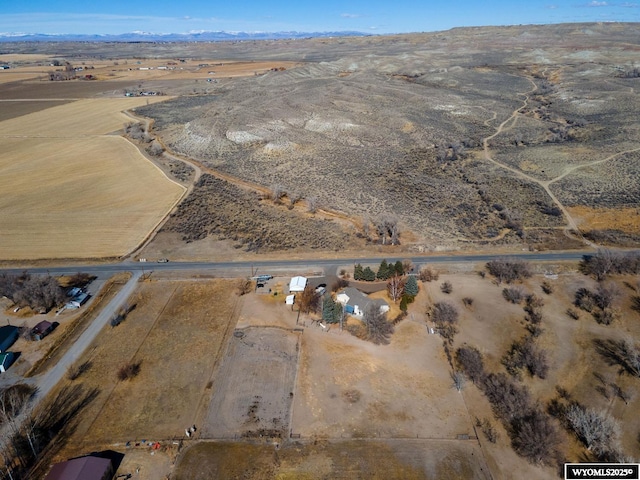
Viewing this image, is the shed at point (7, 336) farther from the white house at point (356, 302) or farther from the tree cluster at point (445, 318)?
the tree cluster at point (445, 318)

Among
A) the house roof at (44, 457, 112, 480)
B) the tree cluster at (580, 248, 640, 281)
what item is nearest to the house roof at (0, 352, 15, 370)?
the house roof at (44, 457, 112, 480)

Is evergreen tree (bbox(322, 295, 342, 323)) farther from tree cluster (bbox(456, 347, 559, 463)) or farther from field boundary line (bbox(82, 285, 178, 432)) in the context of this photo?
field boundary line (bbox(82, 285, 178, 432))

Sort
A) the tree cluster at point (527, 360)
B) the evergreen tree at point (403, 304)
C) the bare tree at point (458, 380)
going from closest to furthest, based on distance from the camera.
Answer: the bare tree at point (458, 380) → the tree cluster at point (527, 360) → the evergreen tree at point (403, 304)

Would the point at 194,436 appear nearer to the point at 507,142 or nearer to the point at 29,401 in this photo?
the point at 29,401

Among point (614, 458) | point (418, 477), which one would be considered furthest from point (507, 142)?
point (418, 477)

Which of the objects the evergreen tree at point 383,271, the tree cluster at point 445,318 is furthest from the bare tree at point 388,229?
the tree cluster at point 445,318
